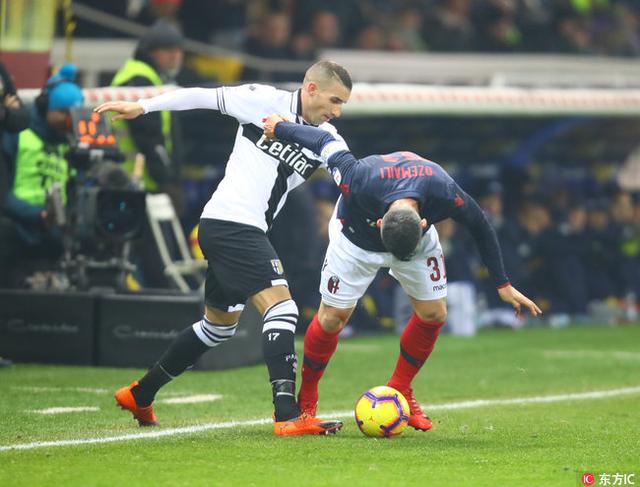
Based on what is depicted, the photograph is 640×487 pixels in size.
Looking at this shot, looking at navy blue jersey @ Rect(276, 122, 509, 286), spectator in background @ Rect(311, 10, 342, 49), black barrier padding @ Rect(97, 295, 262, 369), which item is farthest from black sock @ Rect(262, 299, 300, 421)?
spectator in background @ Rect(311, 10, 342, 49)

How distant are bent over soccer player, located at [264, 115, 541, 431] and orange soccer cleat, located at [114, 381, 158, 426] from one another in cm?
83

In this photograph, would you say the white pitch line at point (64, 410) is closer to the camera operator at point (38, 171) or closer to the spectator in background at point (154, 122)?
the camera operator at point (38, 171)

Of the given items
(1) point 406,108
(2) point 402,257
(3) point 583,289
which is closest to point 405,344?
(2) point 402,257

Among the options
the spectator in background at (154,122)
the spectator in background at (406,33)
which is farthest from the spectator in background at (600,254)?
the spectator in background at (154,122)

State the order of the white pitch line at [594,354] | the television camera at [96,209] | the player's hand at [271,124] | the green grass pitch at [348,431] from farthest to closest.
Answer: the white pitch line at [594,354] < the television camera at [96,209] < the player's hand at [271,124] < the green grass pitch at [348,431]

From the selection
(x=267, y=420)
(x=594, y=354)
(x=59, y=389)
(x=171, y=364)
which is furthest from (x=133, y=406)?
(x=594, y=354)

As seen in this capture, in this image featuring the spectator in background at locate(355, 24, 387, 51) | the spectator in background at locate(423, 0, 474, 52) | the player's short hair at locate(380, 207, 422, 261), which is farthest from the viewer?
the spectator in background at locate(423, 0, 474, 52)

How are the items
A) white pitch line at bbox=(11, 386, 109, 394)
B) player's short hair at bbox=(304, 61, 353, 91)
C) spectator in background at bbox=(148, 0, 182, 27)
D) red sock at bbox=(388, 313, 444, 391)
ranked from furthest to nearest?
1. spectator in background at bbox=(148, 0, 182, 27)
2. white pitch line at bbox=(11, 386, 109, 394)
3. red sock at bbox=(388, 313, 444, 391)
4. player's short hair at bbox=(304, 61, 353, 91)

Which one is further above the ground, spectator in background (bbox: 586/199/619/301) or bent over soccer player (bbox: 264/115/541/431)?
bent over soccer player (bbox: 264/115/541/431)

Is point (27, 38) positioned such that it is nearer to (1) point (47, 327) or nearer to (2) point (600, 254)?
(1) point (47, 327)

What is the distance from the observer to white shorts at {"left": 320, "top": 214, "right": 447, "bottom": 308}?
7.90m

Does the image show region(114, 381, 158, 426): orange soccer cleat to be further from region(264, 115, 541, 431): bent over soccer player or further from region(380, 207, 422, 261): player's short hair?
region(380, 207, 422, 261): player's short hair

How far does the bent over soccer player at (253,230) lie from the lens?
7.46 metres

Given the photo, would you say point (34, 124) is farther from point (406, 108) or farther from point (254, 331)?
point (406, 108)
